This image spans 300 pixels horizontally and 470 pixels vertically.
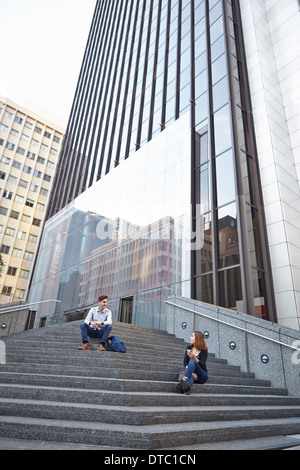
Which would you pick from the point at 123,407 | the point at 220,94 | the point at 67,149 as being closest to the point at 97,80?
the point at 67,149

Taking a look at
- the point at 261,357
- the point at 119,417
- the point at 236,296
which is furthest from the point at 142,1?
the point at 119,417

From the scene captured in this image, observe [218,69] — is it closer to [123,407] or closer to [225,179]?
[225,179]

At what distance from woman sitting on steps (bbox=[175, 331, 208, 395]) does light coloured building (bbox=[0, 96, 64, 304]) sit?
3905 centimetres

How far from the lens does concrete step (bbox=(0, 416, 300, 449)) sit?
288 centimetres

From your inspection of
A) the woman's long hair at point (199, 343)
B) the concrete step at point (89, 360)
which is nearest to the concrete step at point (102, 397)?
the woman's long hair at point (199, 343)

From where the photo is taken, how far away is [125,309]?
1423 cm

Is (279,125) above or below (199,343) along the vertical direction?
above

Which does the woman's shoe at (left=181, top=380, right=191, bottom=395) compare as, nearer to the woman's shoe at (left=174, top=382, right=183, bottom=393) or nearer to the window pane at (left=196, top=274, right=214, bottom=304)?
the woman's shoe at (left=174, top=382, right=183, bottom=393)

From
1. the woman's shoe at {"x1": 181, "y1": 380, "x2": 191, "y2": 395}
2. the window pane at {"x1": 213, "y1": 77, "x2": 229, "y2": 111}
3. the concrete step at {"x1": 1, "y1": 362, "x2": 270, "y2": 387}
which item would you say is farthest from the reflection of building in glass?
the woman's shoe at {"x1": 181, "y1": 380, "x2": 191, "y2": 395}

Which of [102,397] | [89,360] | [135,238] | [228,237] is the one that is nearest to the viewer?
[102,397]

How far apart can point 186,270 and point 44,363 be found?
7292mm

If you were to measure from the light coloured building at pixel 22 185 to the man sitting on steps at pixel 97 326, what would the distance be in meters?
36.8

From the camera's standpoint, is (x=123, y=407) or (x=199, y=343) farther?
(x=199, y=343)

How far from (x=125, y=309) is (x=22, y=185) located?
125 ft
